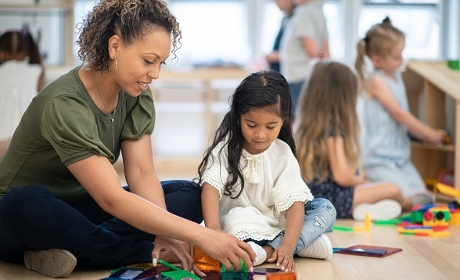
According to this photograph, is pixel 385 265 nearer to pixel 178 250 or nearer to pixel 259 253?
pixel 259 253

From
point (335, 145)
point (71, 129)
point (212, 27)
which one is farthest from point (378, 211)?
point (212, 27)

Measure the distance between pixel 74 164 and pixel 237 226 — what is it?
1.74ft

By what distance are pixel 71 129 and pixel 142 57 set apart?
23 centimetres

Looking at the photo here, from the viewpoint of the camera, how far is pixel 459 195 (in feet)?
9.89

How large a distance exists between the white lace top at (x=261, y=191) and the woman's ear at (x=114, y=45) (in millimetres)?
461

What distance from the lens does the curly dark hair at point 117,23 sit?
6.03 feet

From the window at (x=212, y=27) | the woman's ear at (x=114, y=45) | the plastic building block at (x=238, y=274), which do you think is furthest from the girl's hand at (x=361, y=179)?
the window at (x=212, y=27)

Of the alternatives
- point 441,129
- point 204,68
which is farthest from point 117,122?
point 204,68

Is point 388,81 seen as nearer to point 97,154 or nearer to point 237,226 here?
point 237,226

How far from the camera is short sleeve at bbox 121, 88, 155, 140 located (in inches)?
80.7

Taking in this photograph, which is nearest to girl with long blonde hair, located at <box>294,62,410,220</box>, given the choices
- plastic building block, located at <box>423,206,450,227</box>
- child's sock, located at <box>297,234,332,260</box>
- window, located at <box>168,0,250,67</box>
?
plastic building block, located at <box>423,206,450,227</box>

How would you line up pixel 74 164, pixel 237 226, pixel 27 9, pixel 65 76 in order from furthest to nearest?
pixel 27 9, pixel 237 226, pixel 65 76, pixel 74 164

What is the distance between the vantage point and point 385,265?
6.85 ft

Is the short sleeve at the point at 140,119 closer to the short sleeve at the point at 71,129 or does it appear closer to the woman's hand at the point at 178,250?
the short sleeve at the point at 71,129
